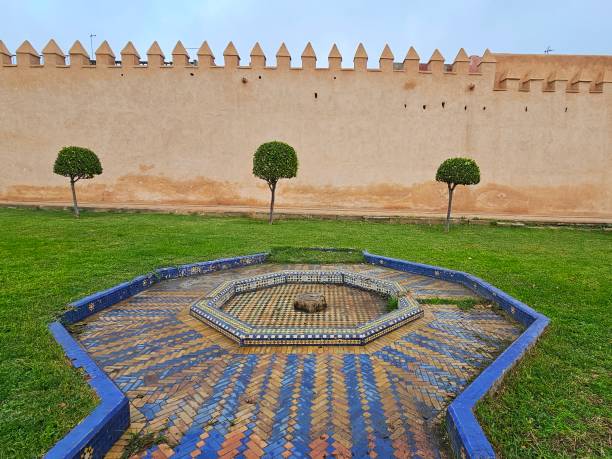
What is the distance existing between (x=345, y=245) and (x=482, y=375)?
196 inches

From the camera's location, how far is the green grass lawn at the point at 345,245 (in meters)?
2.06

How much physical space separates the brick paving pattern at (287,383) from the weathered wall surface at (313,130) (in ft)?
32.0

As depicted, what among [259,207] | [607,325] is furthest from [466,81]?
[607,325]

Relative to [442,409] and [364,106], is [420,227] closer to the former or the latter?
[364,106]

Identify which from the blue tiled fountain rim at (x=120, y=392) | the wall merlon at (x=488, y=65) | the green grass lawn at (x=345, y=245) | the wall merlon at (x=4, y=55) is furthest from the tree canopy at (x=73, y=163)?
the wall merlon at (x=488, y=65)

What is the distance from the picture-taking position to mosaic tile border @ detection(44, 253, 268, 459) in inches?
68.8

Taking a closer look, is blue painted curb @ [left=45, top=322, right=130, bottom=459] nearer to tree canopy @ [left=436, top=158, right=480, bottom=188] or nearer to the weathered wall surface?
tree canopy @ [left=436, top=158, right=480, bottom=188]

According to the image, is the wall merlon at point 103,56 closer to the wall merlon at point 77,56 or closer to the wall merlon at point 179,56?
the wall merlon at point 77,56

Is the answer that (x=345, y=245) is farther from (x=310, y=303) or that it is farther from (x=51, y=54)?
(x=51, y=54)

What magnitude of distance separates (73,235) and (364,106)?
9.39 meters

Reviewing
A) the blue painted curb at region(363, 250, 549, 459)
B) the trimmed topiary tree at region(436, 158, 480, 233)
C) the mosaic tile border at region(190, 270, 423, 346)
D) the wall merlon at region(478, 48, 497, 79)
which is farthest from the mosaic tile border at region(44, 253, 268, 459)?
the wall merlon at region(478, 48, 497, 79)

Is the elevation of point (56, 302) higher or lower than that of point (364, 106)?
lower

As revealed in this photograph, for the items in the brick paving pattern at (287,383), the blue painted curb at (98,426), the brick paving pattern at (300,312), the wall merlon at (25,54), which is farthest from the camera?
the wall merlon at (25,54)

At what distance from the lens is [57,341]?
291 centimetres
